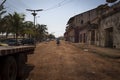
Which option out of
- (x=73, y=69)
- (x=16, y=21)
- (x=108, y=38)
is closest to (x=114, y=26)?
(x=108, y=38)

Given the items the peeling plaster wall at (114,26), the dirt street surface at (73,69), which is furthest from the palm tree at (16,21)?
the dirt street surface at (73,69)

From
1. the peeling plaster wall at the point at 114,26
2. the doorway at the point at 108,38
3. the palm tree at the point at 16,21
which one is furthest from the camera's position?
the palm tree at the point at 16,21

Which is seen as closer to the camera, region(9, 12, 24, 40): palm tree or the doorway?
the doorway

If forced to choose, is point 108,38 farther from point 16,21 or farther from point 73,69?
point 73,69

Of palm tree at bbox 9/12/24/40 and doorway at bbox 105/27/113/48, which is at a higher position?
palm tree at bbox 9/12/24/40

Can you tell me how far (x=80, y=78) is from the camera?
8125 mm

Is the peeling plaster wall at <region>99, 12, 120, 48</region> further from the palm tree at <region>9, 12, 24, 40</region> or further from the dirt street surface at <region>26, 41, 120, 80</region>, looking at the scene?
the palm tree at <region>9, 12, 24, 40</region>

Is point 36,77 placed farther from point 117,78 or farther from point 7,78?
point 117,78

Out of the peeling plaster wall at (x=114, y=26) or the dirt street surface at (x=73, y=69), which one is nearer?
the dirt street surface at (x=73, y=69)

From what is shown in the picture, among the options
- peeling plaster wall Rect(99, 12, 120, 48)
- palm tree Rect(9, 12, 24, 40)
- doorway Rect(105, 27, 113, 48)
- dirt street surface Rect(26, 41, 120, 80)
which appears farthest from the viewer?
palm tree Rect(9, 12, 24, 40)

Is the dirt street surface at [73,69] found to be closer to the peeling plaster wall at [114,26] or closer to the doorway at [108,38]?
the peeling plaster wall at [114,26]

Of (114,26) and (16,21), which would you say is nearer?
(114,26)

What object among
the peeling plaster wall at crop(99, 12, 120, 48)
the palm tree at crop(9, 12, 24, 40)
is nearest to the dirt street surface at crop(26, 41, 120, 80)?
the peeling plaster wall at crop(99, 12, 120, 48)

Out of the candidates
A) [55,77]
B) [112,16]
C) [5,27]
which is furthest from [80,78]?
[5,27]
